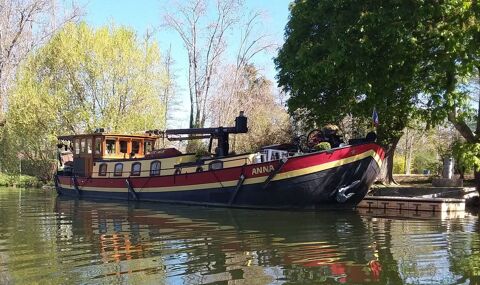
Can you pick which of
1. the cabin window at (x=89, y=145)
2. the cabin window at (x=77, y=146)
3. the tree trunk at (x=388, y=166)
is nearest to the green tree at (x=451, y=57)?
the tree trunk at (x=388, y=166)

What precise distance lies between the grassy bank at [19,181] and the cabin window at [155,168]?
17.9 m

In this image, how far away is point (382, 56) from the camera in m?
18.5

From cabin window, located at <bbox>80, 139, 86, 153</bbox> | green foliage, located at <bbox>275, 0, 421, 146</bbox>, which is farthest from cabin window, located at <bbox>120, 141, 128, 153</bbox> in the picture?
green foliage, located at <bbox>275, 0, 421, 146</bbox>

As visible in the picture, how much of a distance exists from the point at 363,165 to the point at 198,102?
22.8 metres

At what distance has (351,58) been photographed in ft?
59.8

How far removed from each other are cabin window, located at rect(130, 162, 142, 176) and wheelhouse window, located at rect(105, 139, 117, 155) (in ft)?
8.83

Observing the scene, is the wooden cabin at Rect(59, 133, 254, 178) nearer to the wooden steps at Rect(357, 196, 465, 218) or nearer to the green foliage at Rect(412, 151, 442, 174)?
the wooden steps at Rect(357, 196, 465, 218)

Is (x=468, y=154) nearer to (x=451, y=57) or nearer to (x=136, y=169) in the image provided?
(x=451, y=57)

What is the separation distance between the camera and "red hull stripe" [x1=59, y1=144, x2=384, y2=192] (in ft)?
56.5

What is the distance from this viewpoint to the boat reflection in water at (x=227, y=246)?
787 cm

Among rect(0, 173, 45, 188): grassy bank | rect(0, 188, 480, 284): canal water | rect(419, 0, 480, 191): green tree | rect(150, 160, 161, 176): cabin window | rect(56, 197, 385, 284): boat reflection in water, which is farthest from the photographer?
rect(0, 173, 45, 188): grassy bank

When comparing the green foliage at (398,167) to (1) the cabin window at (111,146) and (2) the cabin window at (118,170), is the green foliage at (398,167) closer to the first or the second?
(1) the cabin window at (111,146)

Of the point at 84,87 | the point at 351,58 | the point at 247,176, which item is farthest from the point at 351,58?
the point at 84,87

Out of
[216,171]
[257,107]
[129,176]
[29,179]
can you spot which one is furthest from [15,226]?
[257,107]
